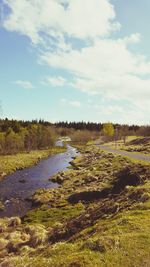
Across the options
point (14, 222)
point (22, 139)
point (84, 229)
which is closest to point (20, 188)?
point (14, 222)

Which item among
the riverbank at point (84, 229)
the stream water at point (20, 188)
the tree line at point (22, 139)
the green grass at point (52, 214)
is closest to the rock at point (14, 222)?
the riverbank at point (84, 229)

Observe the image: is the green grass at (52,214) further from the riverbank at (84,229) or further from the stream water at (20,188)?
Answer: the stream water at (20,188)

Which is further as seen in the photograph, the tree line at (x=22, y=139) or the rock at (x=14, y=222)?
the tree line at (x=22, y=139)

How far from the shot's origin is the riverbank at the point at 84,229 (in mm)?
16875

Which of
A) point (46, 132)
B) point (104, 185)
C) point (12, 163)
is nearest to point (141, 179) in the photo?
point (104, 185)

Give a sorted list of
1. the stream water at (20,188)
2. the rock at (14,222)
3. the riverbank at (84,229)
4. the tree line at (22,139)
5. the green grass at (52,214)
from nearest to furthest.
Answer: the riverbank at (84,229) → the rock at (14,222) → the green grass at (52,214) → the stream water at (20,188) → the tree line at (22,139)

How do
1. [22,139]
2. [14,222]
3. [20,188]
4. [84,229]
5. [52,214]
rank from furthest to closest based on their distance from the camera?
[22,139] → [20,188] → [52,214] → [14,222] → [84,229]

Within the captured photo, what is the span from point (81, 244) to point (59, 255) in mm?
1848

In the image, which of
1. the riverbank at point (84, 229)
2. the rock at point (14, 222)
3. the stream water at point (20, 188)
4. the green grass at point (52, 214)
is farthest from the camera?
the stream water at point (20, 188)

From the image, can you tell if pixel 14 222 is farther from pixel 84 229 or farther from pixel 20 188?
pixel 20 188

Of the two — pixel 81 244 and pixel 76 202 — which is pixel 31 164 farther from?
pixel 81 244

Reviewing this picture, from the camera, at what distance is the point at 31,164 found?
300ft

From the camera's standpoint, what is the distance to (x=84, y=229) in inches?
982

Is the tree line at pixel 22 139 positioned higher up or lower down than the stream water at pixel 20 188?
higher up
